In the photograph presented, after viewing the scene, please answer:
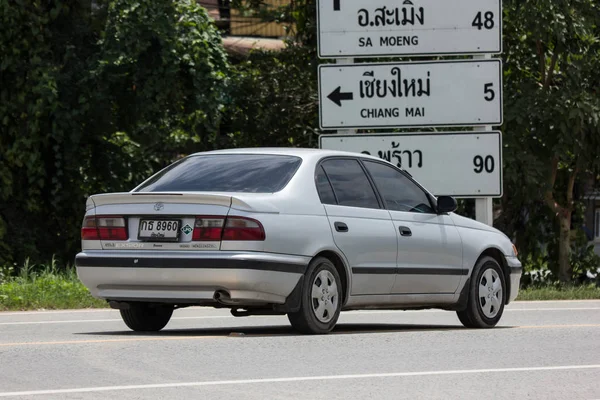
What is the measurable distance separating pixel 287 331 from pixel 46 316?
3.52 metres

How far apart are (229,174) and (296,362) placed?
263cm

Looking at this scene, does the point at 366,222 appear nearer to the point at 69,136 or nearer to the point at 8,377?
the point at 8,377

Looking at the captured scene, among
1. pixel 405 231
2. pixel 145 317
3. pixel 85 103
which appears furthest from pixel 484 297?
pixel 85 103

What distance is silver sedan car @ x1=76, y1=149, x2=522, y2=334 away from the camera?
Answer: 10289 mm

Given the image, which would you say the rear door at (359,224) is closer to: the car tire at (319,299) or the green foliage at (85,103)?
the car tire at (319,299)

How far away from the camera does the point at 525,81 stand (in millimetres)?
23188

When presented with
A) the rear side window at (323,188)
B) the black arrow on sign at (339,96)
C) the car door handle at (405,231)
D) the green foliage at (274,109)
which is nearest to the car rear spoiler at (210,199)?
the rear side window at (323,188)

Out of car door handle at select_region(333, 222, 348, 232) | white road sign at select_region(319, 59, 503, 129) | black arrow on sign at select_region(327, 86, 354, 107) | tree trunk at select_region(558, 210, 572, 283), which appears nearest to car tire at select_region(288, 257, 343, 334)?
car door handle at select_region(333, 222, 348, 232)

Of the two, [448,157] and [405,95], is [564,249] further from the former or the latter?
[405,95]

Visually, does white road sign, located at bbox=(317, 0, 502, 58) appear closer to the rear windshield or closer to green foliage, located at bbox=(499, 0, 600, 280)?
green foliage, located at bbox=(499, 0, 600, 280)

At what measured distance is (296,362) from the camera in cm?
884

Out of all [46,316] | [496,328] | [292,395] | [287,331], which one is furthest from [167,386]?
[46,316]

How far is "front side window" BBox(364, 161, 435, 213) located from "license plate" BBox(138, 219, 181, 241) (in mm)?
2173

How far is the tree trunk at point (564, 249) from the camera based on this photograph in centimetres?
2350
